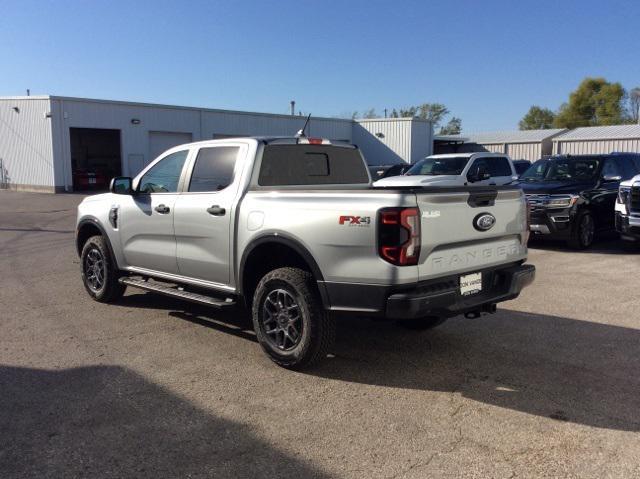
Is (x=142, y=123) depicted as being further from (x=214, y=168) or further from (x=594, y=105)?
(x=594, y=105)

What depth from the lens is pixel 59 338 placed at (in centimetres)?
577

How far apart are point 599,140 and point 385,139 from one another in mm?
16471

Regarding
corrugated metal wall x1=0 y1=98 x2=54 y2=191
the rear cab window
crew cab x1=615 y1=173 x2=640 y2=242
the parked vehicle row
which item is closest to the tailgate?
the rear cab window

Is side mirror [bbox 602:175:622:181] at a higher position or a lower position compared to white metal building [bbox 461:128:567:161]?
lower

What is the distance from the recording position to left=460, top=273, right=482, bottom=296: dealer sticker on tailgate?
14.9 feet

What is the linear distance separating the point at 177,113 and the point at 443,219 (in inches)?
1184

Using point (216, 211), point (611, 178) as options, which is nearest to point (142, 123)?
point (611, 178)

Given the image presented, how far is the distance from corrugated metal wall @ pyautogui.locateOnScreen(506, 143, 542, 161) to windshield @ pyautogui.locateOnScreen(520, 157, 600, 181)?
115 feet

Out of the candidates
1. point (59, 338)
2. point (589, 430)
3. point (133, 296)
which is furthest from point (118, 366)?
point (589, 430)

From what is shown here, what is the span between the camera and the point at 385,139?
133ft

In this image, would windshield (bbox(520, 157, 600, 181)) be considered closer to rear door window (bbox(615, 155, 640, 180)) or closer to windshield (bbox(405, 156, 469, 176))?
rear door window (bbox(615, 155, 640, 180))

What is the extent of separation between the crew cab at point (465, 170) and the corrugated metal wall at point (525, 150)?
112ft

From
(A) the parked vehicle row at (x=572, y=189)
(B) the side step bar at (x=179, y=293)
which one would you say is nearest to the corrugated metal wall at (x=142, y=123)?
(A) the parked vehicle row at (x=572, y=189)

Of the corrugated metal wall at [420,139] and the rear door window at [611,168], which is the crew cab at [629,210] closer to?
the rear door window at [611,168]
